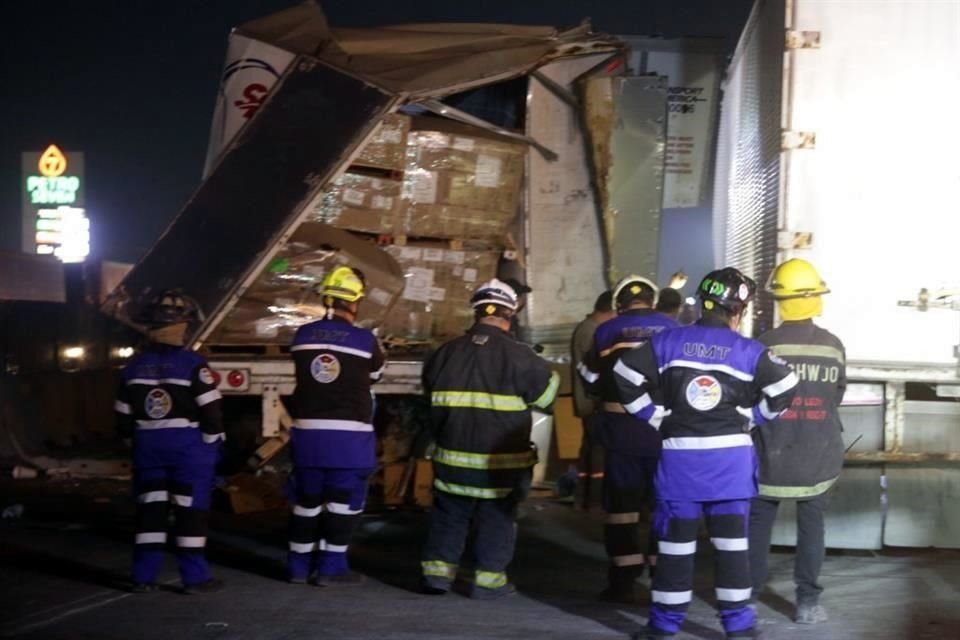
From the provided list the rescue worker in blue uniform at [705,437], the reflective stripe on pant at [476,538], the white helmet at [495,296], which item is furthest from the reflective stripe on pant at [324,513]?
the rescue worker in blue uniform at [705,437]

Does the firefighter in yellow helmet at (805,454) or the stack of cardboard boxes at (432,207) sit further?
the stack of cardboard boxes at (432,207)

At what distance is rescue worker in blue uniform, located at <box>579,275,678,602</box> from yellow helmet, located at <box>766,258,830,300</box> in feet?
2.35

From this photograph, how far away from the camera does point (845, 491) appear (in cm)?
784

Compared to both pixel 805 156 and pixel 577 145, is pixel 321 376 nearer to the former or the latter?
pixel 805 156

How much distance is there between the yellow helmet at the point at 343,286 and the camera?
7.32 m

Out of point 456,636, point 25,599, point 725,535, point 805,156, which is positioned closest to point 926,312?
point 805,156

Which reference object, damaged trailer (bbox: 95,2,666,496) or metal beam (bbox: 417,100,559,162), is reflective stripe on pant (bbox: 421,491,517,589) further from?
metal beam (bbox: 417,100,559,162)

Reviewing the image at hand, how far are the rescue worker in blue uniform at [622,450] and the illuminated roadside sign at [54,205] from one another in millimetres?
32666

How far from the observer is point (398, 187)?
1055 centimetres

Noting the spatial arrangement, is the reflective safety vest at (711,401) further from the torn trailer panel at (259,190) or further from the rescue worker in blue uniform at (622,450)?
the torn trailer panel at (259,190)

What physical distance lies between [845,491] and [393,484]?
3.87 metres

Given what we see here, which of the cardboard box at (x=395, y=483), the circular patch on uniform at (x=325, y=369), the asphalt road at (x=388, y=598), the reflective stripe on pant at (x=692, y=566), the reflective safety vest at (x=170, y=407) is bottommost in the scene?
the asphalt road at (x=388, y=598)

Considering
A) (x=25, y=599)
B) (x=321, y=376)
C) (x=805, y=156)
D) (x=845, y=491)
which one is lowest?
(x=25, y=599)

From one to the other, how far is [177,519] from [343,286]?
5.19 ft
